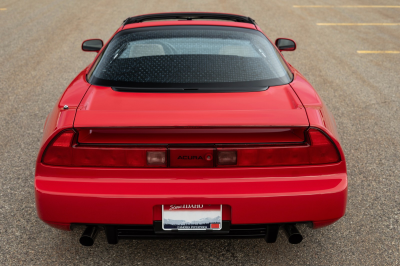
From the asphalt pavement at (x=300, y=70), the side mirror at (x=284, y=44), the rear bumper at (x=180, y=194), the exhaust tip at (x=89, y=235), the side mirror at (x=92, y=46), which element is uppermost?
the rear bumper at (x=180, y=194)

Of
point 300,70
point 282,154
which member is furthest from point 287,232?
point 300,70

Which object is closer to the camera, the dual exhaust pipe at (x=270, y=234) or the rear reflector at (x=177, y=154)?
the rear reflector at (x=177, y=154)

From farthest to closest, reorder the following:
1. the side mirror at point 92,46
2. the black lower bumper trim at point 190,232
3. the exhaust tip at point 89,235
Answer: the side mirror at point 92,46 → the exhaust tip at point 89,235 → the black lower bumper trim at point 190,232

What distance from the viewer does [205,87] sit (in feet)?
8.73

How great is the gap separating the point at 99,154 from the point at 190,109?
55cm

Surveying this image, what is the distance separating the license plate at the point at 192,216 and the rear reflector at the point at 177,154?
0.22 meters

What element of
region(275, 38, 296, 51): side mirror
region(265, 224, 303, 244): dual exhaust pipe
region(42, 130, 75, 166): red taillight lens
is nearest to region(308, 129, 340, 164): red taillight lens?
region(265, 224, 303, 244): dual exhaust pipe

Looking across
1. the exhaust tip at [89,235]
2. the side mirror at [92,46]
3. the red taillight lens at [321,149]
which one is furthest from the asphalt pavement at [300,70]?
the side mirror at [92,46]

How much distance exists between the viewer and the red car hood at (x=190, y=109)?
223 cm

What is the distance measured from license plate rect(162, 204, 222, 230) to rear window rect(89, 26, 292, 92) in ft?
2.41

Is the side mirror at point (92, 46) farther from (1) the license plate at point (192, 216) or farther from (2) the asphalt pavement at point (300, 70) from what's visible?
(1) the license plate at point (192, 216)

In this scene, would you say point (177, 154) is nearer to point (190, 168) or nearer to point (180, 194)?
point (190, 168)

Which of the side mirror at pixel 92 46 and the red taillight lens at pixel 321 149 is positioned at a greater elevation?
the red taillight lens at pixel 321 149

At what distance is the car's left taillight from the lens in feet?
7.58
